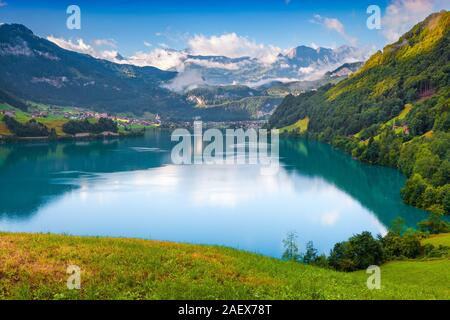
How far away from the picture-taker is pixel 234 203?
88375 mm

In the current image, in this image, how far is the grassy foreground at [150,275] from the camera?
15.9m

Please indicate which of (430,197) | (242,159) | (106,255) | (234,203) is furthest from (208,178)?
(106,255)

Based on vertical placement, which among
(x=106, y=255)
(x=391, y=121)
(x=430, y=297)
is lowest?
(x=430, y=297)

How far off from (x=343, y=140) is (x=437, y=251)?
512 ft

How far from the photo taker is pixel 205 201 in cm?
9000

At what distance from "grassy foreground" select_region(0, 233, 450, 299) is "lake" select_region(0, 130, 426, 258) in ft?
118

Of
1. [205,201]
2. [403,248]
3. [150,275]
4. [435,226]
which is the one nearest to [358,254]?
[403,248]

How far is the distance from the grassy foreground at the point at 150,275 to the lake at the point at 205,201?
3611 centimetres

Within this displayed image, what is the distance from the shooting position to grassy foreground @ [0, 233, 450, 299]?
1589 cm

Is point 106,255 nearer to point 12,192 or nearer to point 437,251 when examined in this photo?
point 437,251

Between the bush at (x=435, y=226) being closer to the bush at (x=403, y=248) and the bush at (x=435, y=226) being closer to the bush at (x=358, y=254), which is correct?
the bush at (x=403, y=248)

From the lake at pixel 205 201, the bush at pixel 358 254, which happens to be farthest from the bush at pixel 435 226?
the bush at pixel 358 254

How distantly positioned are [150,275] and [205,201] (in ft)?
238

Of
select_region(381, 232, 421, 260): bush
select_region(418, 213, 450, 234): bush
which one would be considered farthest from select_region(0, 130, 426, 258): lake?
select_region(381, 232, 421, 260): bush
